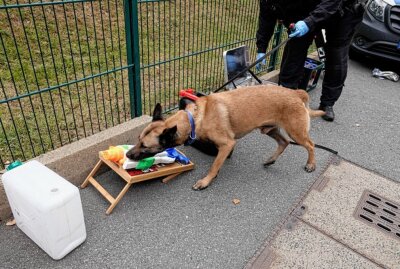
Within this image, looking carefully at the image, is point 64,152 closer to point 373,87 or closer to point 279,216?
point 279,216

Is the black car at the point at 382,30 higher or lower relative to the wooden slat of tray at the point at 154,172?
higher

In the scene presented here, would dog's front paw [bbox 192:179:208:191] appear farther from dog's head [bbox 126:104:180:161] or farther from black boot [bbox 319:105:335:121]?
black boot [bbox 319:105:335:121]

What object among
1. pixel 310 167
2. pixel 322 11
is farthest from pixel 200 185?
pixel 322 11

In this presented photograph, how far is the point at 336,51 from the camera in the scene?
4.91 m

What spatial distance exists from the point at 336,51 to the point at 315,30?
0.52 metres

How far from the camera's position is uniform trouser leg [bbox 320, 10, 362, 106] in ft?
15.2

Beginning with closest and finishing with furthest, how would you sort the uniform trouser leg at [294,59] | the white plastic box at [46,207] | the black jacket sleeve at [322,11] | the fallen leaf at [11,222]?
the white plastic box at [46,207]
the fallen leaf at [11,222]
the black jacket sleeve at [322,11]
the uniform trouser leg at [294,59]

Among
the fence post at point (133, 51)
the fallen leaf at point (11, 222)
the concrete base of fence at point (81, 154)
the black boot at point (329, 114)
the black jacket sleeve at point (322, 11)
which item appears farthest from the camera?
the black boot at point (329, 114)

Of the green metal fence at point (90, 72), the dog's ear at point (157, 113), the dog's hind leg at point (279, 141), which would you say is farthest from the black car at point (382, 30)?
the dog's ear at point (157, 113)

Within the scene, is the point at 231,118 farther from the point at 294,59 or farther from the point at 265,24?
the point at 294,59

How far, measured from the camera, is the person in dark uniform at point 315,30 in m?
4.09

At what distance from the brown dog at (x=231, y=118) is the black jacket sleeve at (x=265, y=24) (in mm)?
1466

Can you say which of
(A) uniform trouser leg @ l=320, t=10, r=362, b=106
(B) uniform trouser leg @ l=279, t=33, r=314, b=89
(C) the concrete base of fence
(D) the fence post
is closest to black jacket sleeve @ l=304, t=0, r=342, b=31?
(A) uniform trouser leg @ l=320, t=10, r=362, b=106

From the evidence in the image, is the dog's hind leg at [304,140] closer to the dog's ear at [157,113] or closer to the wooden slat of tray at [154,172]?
the wooden slat of tray at [154,172]
